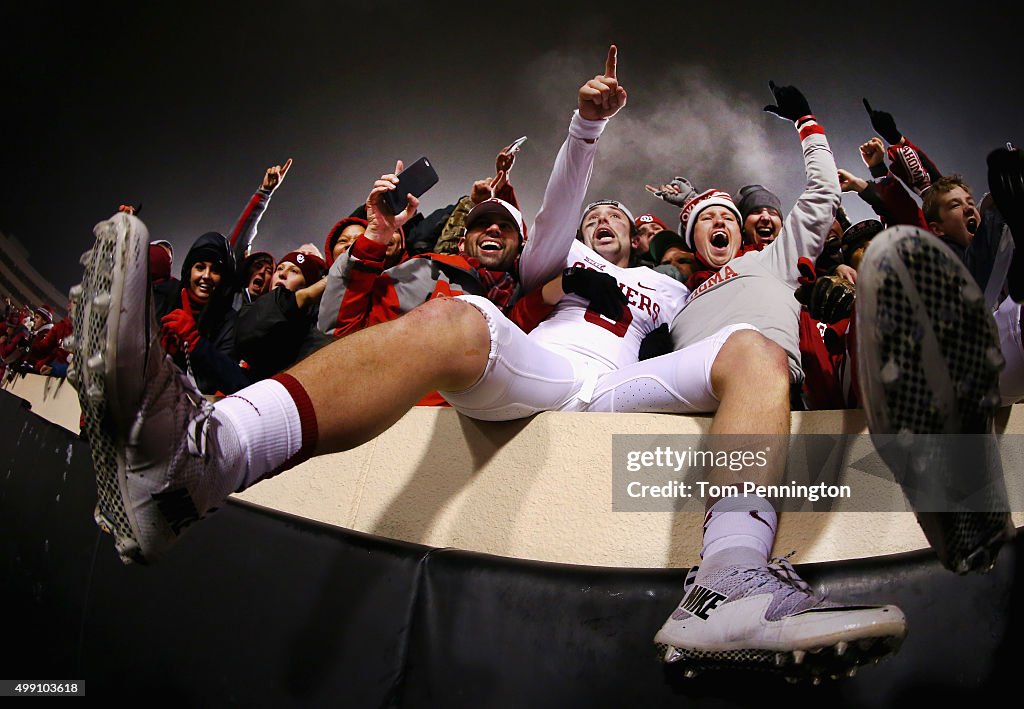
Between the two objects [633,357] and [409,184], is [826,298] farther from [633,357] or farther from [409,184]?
[409,184]

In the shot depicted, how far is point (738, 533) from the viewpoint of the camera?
18.6 inches

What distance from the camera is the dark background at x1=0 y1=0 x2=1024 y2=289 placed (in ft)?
13.1

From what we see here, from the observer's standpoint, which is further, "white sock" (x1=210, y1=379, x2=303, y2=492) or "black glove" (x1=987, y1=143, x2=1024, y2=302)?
"black glove" (x1=987, y1=143, x2=1024, y2=302)

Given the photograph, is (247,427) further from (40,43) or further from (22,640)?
(40,43)

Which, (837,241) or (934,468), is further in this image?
(837,241)

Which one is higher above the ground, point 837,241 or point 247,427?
point 837,241

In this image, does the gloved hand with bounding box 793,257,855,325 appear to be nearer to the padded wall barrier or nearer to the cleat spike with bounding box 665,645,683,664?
the padded wall barrier

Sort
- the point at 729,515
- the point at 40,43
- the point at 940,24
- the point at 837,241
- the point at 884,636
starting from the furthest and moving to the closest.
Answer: the point at 40,43 → the point at 940,24 → the point at 837,241 → the point at 729,515 → the point at 884,636

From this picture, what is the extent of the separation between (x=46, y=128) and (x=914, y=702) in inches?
201

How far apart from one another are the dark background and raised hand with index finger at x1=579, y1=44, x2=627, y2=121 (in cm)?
322

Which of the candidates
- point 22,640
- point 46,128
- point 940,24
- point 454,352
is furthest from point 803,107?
point 46,128

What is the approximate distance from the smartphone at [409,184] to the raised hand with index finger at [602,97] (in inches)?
14.1

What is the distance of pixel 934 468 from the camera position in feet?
1.17

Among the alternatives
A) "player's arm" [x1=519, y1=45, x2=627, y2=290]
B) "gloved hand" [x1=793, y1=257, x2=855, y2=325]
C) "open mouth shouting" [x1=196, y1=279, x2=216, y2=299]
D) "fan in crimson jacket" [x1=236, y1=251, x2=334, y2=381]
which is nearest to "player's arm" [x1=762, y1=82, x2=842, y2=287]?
"gloved hand" [x1=793, y1=257, x2=855, y2=325]
